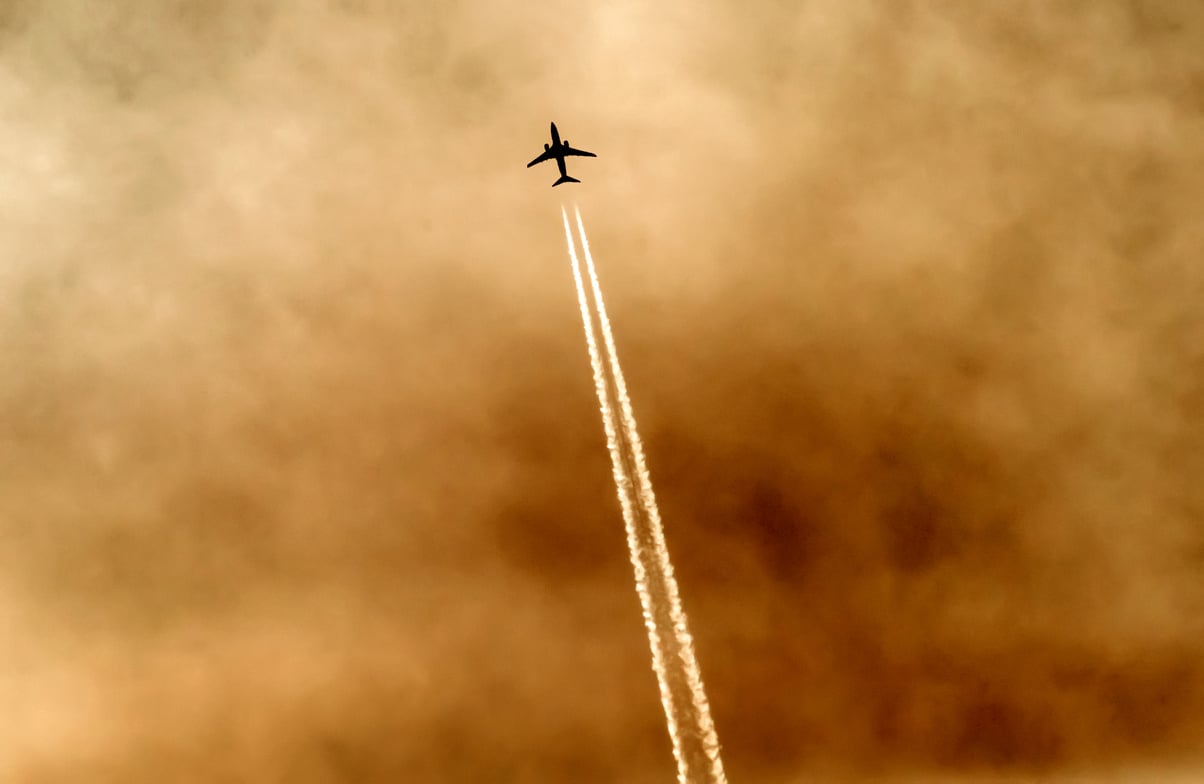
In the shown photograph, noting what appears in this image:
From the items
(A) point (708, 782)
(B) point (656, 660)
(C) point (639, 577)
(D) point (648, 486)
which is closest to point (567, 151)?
(D) point (648, 486)

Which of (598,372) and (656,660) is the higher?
(598,372)

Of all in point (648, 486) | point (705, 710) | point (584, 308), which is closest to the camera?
point (584, 308)

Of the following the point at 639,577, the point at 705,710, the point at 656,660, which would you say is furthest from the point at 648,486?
the point at 705,710

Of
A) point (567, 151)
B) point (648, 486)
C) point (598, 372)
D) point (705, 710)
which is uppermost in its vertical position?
point (567, 151)

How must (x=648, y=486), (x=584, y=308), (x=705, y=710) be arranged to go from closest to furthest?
1. (x=584, y=308)
2. (x=648, y=486)
3. (x=705, y=710)

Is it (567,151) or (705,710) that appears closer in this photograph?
(567,151)

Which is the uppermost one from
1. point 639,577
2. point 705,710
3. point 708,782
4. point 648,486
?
point 648,486

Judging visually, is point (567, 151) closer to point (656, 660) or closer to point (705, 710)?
point (656, 660)

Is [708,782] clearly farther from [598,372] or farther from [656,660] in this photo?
[598,372]

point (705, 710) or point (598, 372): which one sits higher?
point (598, 372)
